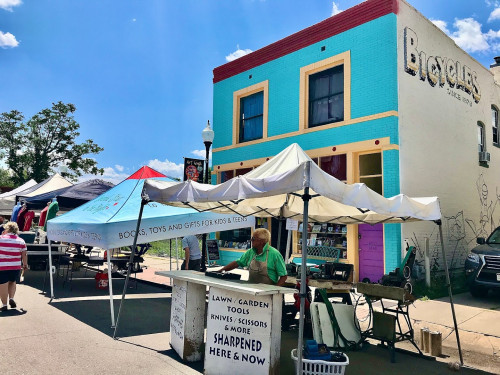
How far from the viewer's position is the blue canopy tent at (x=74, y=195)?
13125 millimetres

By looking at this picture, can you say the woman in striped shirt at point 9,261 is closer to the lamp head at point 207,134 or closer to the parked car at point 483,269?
the lamp head at point 207,134

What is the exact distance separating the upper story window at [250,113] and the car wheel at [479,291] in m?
8.41

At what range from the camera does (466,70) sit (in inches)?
599

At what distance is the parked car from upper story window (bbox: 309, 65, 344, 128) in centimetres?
556

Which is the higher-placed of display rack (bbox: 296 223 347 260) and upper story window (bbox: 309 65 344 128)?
upper story window (bbox: 309 65 344 128)

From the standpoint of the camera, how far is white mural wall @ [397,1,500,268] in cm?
1178

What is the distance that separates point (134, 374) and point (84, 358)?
99cm

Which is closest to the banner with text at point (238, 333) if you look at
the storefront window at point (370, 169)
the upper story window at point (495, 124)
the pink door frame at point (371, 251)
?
the pink door frame at point (371, 251)

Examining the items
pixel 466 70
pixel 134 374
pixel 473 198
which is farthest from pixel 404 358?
pixel 466 70

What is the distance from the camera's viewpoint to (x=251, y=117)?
636 inches

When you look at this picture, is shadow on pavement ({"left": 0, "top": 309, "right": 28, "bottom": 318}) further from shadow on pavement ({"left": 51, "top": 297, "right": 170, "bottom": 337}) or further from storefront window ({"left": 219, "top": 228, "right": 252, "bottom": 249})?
storefront window ({"left": 219, "top": 228, "right": 252, "bottom": 249})

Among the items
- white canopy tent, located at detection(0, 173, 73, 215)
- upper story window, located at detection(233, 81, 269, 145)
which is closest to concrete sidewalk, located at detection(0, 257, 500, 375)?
upper story window, located at detection(233, 81, 269, 145)

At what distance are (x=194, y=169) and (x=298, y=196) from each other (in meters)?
5.83

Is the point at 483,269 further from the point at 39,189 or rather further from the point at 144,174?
the point at 39,189
